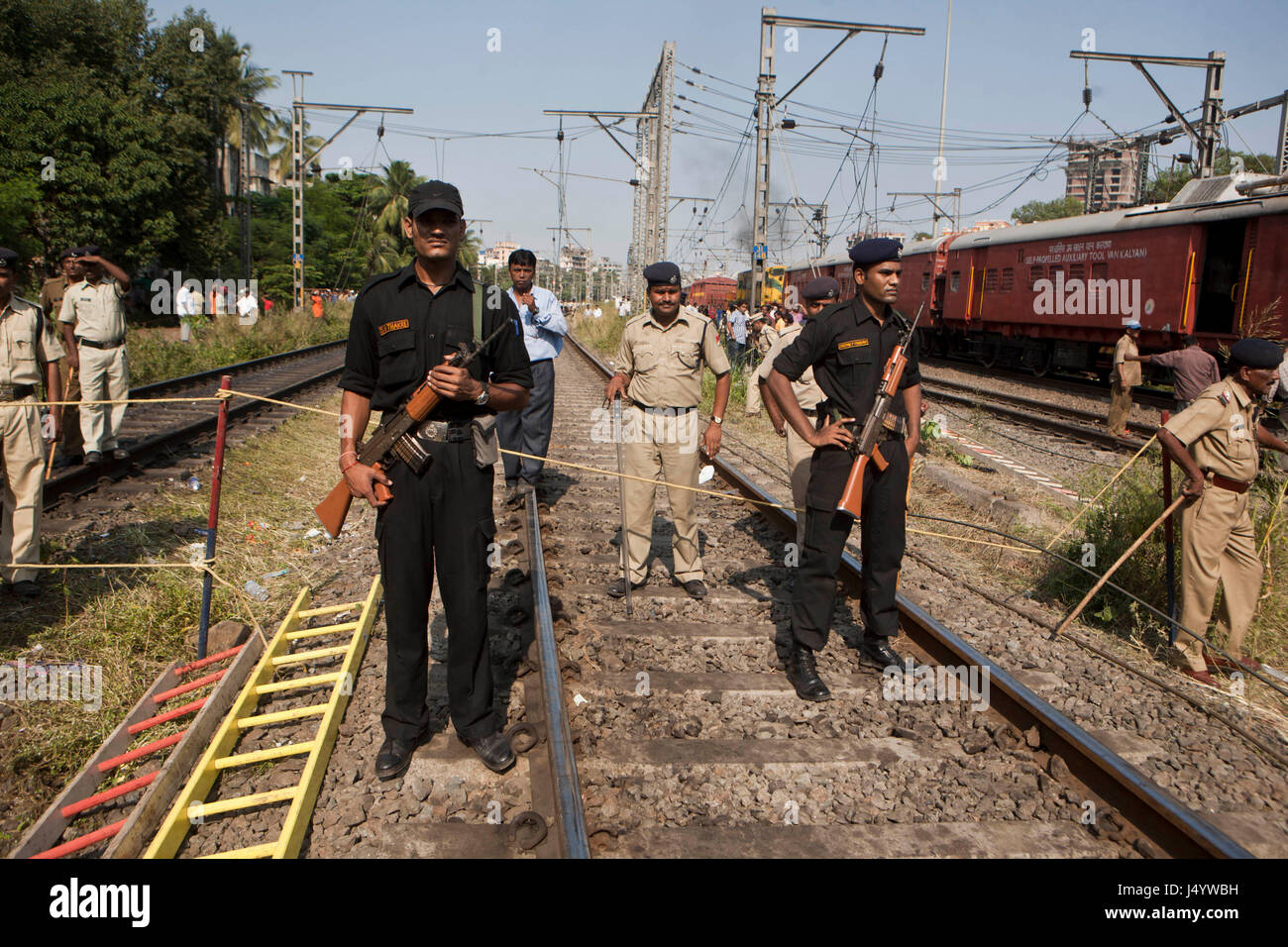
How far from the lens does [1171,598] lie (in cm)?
513

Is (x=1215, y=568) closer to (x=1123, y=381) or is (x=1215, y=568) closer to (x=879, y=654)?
(x=879, y=654)

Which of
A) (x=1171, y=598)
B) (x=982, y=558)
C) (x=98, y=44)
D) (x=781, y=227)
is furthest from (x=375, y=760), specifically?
(x=781, y=227)

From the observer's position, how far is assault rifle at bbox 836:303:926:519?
411 cm

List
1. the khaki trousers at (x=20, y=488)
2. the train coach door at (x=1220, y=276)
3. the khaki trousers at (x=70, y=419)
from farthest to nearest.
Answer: the train coach door at (x=1220, y=276), the khaki trousers at (x=70, y=419), the khaki trousers at (x=20, y=488)

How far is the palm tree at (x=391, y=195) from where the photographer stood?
5678 cm

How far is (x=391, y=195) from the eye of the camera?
62406 mm

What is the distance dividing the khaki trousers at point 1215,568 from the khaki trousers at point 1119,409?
7.92m

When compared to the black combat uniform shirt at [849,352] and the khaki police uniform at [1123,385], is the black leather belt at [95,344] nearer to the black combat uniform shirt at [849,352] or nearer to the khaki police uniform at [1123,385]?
the black combat uniform shirt at [849,352]

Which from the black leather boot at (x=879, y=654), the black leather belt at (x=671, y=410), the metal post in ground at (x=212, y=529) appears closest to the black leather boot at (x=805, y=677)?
the black leather boot at (x=879, y=654)

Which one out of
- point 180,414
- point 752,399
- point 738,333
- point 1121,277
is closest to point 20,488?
point 180,414

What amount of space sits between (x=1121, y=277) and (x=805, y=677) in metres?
16.5

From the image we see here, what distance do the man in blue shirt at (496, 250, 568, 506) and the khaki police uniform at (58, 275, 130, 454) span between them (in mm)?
3531
